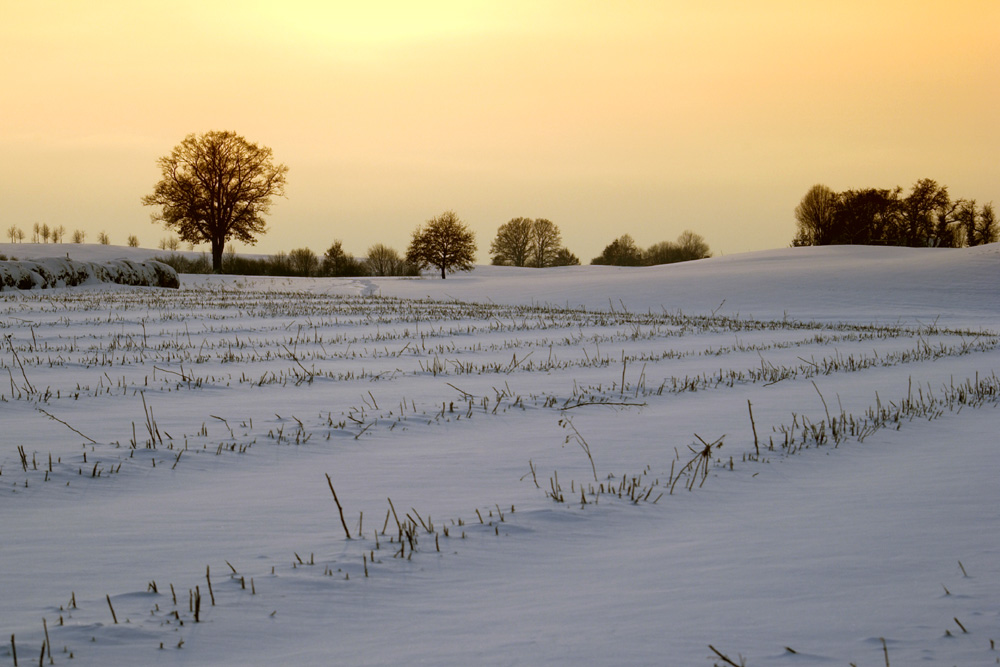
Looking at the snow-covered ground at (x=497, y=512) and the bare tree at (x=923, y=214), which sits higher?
the bare tree at (x=923, y=214)

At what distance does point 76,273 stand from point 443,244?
26.0 meters

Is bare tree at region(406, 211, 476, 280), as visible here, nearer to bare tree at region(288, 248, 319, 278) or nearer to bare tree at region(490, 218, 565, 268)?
bare tree at region(288, 248, 319, 278)

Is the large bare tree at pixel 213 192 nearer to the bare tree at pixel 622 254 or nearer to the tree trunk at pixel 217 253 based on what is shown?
the tree trunk at pixel 217 253

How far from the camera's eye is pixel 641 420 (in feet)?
22.8

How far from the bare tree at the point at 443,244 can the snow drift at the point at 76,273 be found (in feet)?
71.5

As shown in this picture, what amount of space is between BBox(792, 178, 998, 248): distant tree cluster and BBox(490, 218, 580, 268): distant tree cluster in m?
27.4

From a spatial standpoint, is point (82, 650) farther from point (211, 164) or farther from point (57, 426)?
point (211, 164)

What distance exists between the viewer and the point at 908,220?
62.7 metres

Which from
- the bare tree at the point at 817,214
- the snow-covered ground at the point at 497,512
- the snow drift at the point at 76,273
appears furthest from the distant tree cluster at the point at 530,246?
the snow-covered ground at the point at 497,512

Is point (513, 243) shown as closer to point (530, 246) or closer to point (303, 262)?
point (530, 246)

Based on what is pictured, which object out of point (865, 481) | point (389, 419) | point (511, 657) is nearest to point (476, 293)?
point (389, 419)

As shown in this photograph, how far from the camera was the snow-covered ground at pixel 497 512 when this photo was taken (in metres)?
2.85

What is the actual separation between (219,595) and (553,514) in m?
1.78

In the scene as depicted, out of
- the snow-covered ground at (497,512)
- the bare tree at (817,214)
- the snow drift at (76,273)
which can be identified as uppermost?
the bare tree at (817,214)
